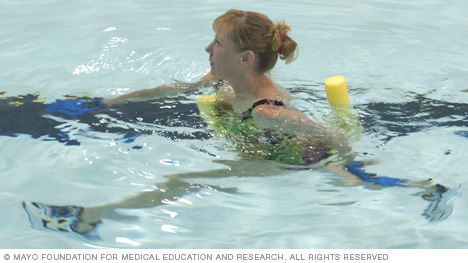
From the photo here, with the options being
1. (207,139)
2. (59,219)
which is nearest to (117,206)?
(59,219)

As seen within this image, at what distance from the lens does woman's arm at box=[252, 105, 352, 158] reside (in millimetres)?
3143

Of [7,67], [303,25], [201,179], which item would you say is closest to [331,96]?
[201,179]

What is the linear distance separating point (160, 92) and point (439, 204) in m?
1.87

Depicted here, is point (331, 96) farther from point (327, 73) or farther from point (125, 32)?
point (125, 32)

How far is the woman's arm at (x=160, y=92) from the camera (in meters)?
3.85

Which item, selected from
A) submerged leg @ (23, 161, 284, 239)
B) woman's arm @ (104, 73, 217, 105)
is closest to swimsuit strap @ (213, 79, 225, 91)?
woman's arm @ (104, 73, 217, 105)

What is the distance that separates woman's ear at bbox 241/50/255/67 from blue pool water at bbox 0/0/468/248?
50 centimetres

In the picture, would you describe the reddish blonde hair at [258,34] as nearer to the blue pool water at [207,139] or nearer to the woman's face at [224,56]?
the woman's face at [224,56]

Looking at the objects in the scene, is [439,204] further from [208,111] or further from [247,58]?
[208,111]

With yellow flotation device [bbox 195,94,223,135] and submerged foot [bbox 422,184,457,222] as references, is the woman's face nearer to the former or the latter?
yellow flotation device [bbox 195,94,223,135]

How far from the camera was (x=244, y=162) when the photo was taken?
10.7ft

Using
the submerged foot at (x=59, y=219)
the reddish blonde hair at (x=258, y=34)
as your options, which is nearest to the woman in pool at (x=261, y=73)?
the reddish blonde hair at (x=258, y=34)

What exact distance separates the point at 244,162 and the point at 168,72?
1607mm

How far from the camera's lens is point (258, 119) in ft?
10.6
